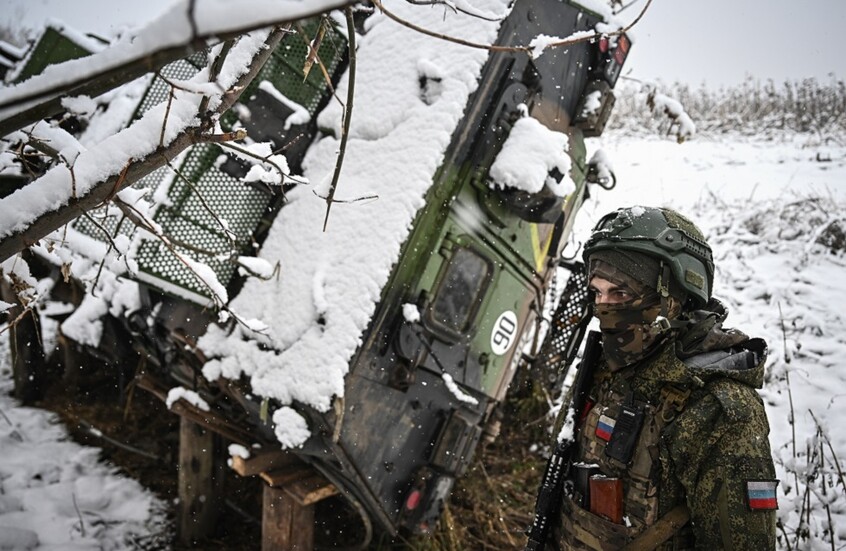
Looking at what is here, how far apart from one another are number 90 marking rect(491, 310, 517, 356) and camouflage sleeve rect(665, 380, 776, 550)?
1760mm

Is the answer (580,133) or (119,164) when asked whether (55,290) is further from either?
(580,133)

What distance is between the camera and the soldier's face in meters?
1.99

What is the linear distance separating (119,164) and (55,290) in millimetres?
4459

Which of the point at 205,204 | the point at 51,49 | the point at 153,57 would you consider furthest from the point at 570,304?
the point at 51,49

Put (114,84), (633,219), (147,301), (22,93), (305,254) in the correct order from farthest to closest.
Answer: (147,301)
(305,254)
(633,219)
(114,84)
(22,93)

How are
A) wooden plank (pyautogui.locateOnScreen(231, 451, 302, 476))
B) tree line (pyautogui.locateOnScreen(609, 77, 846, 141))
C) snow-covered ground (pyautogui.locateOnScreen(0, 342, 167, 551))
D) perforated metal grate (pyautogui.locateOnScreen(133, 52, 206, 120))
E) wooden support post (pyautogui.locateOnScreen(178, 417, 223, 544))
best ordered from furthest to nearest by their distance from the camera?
tree line (pyautogui.locateOnScreen(609, 77, 846, 141)) < wooden support post (pyautogui.locateOnScreen(178, 417, 223, 544)) < snow-covered ground (pyautogui.locateOnScreen(0, 342, 167, 551)) < perforated metal grate (pyautogui.locateOnScreen(133, 52, 206, 120)) < wooden plank (pyautogui.locateOnScreen(231, 451, 302, 476))

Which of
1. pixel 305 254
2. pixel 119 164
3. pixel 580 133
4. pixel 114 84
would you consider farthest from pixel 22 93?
pixel 580 133

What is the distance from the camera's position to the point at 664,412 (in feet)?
5.71

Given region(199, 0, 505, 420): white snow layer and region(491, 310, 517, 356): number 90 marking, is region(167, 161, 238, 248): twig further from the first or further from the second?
region(491, 310, 517, 356): number 90 marking

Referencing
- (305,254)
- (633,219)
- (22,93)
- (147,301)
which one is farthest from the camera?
(147,301)

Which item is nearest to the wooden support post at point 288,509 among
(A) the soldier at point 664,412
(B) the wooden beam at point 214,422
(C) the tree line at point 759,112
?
(B) the wooden beam at point 214,422

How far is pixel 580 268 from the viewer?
13.5ft

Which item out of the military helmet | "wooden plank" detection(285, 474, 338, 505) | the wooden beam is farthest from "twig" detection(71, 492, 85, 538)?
the military helmet

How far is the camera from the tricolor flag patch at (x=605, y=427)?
6.22 ft
